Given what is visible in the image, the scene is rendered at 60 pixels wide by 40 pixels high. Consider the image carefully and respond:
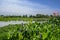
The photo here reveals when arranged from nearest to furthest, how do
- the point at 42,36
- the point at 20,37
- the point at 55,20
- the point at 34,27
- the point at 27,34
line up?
1. the point at 42,36
2. the point at 20,37
3. the point at 27,34
4. the point at 34,27
5. the point at 55,20

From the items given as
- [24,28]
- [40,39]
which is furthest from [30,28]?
[40,39]

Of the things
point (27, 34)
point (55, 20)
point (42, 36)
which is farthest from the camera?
point (55, 20)

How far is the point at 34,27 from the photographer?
321 cm

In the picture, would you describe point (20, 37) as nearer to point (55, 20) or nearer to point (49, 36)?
point (49, 36)

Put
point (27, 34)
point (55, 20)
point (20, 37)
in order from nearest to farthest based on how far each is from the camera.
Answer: point (20, 37), point (27, 34), point (55, 20)

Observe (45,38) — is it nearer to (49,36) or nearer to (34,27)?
(49,36)

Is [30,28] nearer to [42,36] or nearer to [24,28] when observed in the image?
[24,28]

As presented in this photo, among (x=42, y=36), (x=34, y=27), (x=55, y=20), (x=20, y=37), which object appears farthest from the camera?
(x=55, y=20)

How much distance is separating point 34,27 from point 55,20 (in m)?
2.30

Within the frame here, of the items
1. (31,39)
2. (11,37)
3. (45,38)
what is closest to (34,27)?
(31,39)

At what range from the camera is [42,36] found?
238cm

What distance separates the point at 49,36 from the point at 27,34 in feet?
1.91

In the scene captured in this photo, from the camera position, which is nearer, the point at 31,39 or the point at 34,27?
the point at 31,39

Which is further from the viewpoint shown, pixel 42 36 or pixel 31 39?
pixel 31 39
